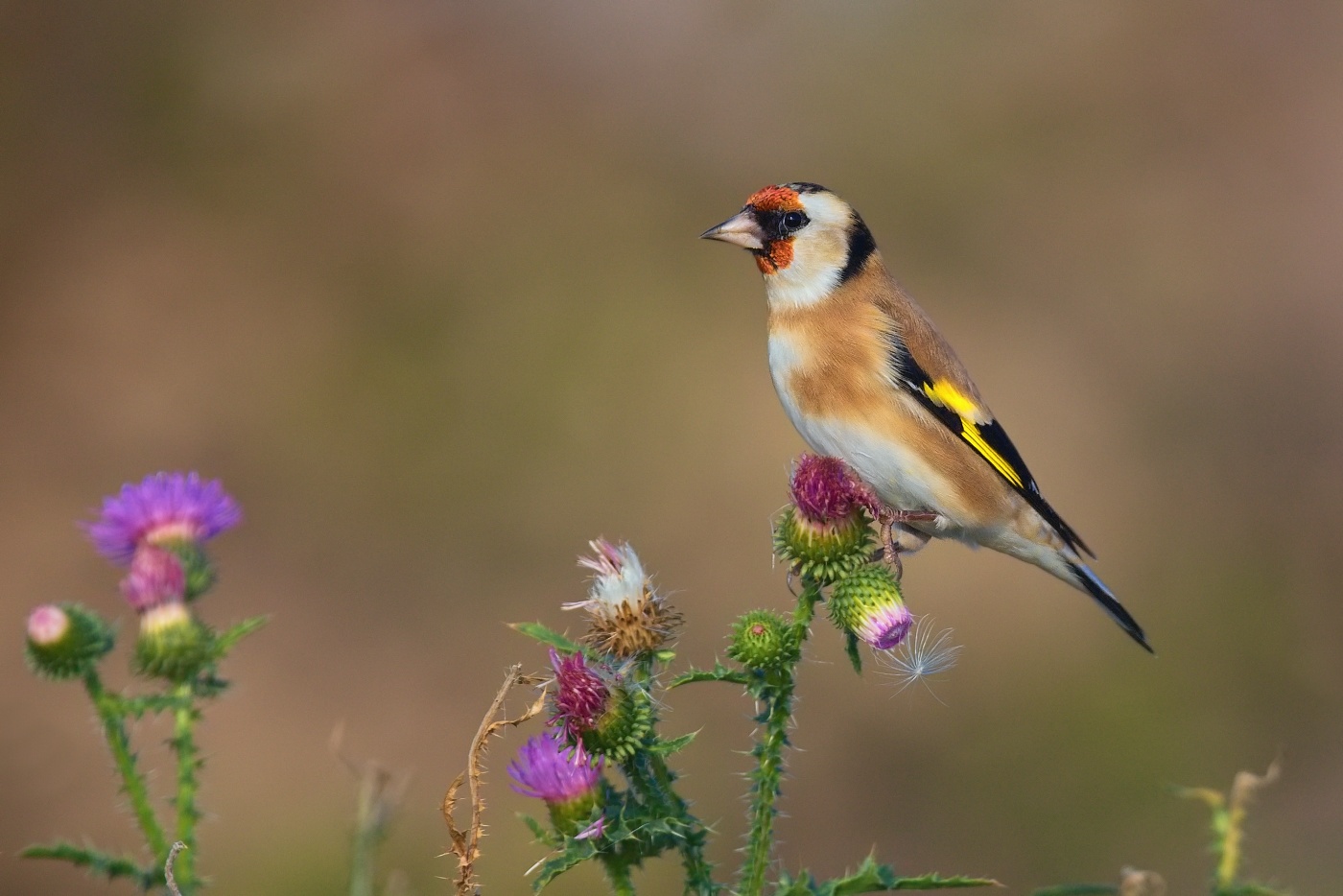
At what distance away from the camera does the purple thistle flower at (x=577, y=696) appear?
9.08 feet

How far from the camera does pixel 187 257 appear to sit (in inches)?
375

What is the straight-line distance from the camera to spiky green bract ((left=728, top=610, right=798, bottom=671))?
2.92 m

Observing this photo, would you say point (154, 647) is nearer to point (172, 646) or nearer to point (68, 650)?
point (172, 646)

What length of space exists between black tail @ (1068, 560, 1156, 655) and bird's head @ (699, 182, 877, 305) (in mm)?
1404

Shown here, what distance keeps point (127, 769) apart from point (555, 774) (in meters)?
0.84

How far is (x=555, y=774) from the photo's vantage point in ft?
9.45

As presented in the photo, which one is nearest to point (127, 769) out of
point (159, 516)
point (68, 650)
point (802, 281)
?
point (68, 650)

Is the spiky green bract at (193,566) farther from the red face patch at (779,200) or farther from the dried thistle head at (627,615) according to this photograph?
the red face patch at (779,200)

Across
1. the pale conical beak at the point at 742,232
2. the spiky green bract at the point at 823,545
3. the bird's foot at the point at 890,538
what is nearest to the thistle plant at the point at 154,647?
the spiky green bract at the point at 823,545

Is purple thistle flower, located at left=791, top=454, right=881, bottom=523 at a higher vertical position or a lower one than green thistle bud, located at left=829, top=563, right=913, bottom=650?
higher

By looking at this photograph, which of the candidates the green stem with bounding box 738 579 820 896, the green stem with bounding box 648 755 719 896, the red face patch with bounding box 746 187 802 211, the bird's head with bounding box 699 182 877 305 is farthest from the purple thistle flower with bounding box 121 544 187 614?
the red face patch with bounding box 746 187 802 211

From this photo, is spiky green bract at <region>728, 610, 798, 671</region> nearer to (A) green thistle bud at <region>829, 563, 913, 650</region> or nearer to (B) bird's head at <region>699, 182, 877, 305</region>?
(A) green thistle bud at <region>829, 563, 913, 650</region>

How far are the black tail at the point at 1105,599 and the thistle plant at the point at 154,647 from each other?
3200 mm

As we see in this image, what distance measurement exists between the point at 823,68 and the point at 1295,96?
4.60m
